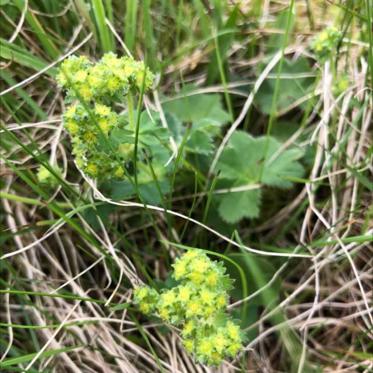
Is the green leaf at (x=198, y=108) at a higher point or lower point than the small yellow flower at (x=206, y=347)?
higher

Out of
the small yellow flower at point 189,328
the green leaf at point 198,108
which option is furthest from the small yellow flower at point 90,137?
the green leaf at point 198,108

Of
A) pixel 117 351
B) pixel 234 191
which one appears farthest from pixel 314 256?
pixel 117 351

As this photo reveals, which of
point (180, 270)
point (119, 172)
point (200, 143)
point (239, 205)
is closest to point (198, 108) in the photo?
point (200, 143)

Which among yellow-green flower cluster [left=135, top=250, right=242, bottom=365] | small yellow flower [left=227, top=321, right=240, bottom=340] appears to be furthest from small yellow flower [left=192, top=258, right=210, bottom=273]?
small yellow flower [left=227, top=321, right=240, bottom=340]

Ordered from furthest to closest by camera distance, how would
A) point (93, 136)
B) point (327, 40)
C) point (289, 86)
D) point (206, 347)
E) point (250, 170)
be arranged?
point (289, 86), point (250, 170), point (327, 40), point (93, 136), point (206, 347)

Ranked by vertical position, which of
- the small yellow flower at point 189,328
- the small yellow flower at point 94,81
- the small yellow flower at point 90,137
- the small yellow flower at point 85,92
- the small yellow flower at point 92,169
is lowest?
the small yellow flower at point 189,328

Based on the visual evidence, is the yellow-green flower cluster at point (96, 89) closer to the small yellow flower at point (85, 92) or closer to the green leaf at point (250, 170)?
the small yellow flower at point (85, 92)

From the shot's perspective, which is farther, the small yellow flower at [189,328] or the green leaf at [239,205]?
the green leaf at [239,205]

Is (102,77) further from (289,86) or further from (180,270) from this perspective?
(289,86)

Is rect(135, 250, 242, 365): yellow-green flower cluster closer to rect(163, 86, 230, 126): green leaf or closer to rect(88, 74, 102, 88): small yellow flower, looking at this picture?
rect(88, 74, 102, 88): small yellow flower
